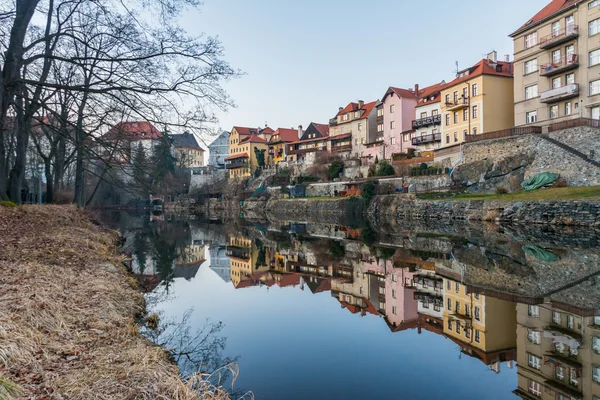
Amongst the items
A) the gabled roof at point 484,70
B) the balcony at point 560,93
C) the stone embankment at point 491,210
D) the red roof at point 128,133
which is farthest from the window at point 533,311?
the gabled roof at point 484,70

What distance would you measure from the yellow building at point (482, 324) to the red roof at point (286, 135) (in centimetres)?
7640

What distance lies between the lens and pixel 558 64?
3462cm

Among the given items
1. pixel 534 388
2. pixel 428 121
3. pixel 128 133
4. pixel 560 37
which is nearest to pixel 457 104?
pixel 428 121

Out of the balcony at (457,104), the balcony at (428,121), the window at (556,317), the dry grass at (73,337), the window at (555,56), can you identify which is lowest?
the window at (556,317)

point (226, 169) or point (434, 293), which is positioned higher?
point (226, 169)

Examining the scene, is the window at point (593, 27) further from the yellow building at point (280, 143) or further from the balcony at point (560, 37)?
the yellow building at point (280, 143)

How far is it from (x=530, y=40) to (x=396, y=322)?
3925 cm

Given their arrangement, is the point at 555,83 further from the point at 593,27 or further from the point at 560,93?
the point at 593,27

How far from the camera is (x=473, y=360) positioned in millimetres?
6219

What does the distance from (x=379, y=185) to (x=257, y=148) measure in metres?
49.6

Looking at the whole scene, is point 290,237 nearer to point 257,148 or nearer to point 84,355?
point 84,355

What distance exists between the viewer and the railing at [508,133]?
33.1m

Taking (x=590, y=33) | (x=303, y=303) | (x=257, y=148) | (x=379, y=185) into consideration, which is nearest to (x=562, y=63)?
(x=590, y=33)

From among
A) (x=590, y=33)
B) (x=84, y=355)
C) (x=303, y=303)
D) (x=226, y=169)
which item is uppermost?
(x=590, y=33)
